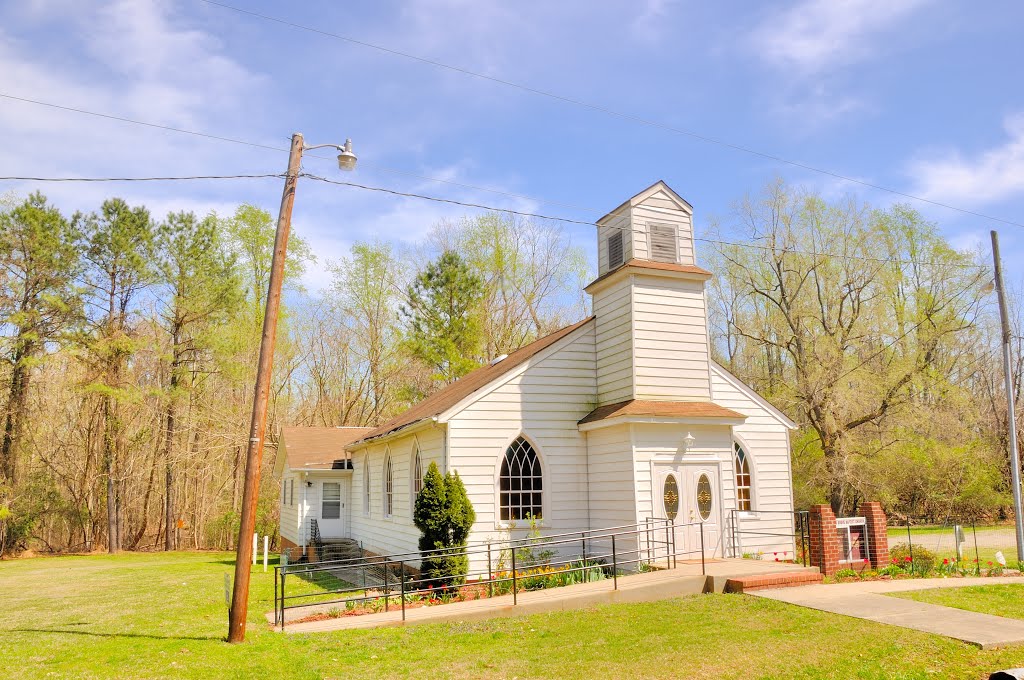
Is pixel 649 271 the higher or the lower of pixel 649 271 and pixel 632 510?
the higher

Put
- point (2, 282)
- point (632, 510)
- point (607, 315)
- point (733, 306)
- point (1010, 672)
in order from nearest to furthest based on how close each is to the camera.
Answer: point (1010, 672) < point (632, 510) < point (607, 315) < point (2, 282) < point (733, 306)

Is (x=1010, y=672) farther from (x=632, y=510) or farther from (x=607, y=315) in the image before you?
(x=607, y=315)

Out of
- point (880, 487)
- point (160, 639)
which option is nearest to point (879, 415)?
point (880, 487)

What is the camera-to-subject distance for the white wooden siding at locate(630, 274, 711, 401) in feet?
53.3

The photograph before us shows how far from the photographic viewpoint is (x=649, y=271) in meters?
16.6

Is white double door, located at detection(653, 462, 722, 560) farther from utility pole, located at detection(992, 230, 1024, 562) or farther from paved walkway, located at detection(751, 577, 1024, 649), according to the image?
utility pole, located at detection(992, 230, 1024, 562)

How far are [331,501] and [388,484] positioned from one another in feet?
19.8

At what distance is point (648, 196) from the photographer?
1758cm

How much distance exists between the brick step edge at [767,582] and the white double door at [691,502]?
2.74 m

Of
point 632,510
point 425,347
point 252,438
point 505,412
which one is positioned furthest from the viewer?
point 425,347

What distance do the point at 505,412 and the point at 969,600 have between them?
8962mm

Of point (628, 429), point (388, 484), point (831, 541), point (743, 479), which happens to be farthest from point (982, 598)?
point (388, 484)

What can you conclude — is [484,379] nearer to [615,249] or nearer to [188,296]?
[615,249]

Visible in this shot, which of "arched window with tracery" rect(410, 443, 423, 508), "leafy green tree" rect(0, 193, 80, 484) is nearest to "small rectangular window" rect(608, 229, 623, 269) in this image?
"arched window with tracery" rect(410, 443, 423, 508)
